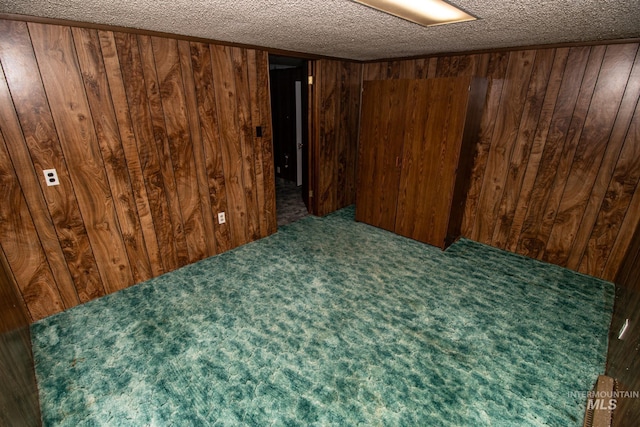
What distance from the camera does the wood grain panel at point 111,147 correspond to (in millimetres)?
2143

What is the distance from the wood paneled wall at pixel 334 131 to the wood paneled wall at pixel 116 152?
814 millimetres

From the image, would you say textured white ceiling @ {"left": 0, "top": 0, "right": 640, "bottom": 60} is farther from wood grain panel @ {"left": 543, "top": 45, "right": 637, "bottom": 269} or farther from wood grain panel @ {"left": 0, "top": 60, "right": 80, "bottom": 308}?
wood grain panel @ {"left": 0, "top": 60, "right": 80, "bottom": 308}

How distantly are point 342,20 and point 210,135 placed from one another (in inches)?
66.5

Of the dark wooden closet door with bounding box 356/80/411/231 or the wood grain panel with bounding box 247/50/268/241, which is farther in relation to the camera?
the dark wooden closet door with bounding box 356/80/411/231

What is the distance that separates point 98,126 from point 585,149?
424cm

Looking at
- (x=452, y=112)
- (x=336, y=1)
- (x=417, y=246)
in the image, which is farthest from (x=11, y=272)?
(x=452, y=112)

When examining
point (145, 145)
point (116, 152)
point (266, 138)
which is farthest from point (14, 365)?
point (266, 138)

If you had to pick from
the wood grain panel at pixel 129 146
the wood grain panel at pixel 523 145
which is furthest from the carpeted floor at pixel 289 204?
the wood grain panel at pixel 523 145

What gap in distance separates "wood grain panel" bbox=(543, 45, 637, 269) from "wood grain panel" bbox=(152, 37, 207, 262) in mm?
3687

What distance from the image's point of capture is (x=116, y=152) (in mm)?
2432

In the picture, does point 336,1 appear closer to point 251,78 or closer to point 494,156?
point 251,78

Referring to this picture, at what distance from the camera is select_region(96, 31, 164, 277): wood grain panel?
2227mm

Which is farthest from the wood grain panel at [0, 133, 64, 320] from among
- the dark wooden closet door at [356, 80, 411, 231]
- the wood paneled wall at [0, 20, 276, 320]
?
the dark wooden closet door at [356, 80, 411, 231]

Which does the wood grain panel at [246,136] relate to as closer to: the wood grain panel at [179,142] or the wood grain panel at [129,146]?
the wood grain panel at [179,142]
